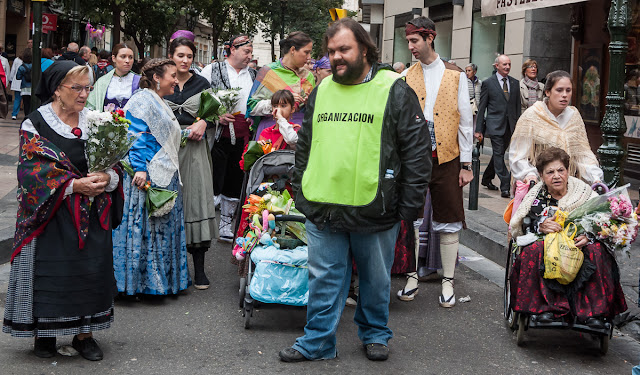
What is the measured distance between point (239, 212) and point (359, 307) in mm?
2154

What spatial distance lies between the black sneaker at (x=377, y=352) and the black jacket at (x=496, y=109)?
318 inches

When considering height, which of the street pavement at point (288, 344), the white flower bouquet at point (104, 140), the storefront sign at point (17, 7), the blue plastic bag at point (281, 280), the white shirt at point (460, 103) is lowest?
the street pavement at point (288, 344)

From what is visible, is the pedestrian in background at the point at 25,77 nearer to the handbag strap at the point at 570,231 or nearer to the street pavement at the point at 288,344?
the street pavement at the point at 288,344

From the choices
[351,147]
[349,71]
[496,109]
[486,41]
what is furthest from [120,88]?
[486,41]

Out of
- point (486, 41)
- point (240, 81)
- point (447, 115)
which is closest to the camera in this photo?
point (447, 115)

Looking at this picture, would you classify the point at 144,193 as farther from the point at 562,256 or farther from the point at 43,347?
the point at 562,256

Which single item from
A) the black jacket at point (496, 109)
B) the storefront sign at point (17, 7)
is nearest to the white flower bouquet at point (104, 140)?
the black jacket at point (496, 109)

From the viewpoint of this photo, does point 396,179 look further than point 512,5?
No

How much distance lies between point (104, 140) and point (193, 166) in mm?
2129

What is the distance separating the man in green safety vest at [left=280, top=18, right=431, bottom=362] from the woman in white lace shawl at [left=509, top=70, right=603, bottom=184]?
1465 mm

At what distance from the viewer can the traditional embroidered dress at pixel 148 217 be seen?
6.29 m

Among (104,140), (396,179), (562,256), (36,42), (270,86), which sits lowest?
(562,256)

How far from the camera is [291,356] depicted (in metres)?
5.07

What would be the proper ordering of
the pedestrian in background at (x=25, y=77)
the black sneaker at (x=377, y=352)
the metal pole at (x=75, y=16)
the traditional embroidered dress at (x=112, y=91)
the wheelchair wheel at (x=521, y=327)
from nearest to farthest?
the black sneaker at (x=377, y=352) < the wheelchair wheel at (x=521, y=327) < the traditional embroidered dress at (x=112, y=91) < the metal pole at (x=75, y=16) < the pedestrian in background at (x=25, y=77)
